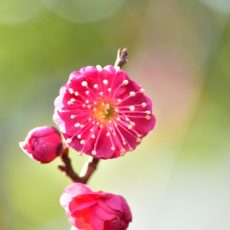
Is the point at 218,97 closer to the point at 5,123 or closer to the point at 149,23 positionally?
the point at 149,23

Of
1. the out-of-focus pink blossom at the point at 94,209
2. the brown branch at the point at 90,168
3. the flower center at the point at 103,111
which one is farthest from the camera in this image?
the flower center at the point at 103,111

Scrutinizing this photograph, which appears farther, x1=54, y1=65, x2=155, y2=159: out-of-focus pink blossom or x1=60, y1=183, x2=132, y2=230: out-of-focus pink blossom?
x1=54, y1=65, x2=155, y2=159: out-of-focus pink blossom

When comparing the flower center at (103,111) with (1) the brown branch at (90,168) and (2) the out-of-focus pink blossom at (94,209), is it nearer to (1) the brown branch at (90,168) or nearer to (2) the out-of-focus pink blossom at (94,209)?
(1) the brown branch at (90,168)

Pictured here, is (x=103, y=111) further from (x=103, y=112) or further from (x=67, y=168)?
(x=67, y=168)

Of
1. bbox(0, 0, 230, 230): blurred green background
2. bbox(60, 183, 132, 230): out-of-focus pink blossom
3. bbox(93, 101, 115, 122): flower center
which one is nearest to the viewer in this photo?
bbox(60, 183, 132, 230): out-of-focus pink blossom

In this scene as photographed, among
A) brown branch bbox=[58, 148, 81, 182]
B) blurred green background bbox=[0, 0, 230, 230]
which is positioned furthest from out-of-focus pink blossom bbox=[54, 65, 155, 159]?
blurred green background bbox=[0, 0, 230, 230]

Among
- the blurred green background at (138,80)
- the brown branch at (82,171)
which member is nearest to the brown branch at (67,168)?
the brown branch at (82,171)

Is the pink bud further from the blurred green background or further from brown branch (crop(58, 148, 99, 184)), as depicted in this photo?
the blurred green background
